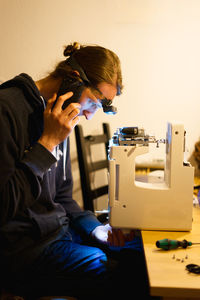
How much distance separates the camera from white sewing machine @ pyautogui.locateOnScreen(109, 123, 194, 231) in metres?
0.86

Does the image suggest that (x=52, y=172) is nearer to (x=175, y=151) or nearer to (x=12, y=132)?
(x=12, y=132)

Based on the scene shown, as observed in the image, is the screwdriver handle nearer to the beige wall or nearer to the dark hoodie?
the dark hoodie

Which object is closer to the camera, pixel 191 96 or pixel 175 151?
pixel 175 151

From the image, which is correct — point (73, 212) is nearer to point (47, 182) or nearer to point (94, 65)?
point (47, 182)

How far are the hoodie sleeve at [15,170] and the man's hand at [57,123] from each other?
0.12ft

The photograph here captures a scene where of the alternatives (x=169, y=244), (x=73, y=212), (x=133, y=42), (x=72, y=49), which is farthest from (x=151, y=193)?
(x=133, y=42)

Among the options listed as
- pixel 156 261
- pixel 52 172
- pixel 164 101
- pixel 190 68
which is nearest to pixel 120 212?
pixel 156 261

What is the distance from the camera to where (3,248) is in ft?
2.87

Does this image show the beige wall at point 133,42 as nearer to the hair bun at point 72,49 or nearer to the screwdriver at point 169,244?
the hair bun at point 72,49

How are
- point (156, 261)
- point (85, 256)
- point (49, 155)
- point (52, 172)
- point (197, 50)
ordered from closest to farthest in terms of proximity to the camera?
point (156, 261)
point (49, 155)
point (85, 256)
point (52, 172)
point (197, 50)

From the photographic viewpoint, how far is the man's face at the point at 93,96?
3.38 ft

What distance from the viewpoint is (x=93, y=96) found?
1050mm

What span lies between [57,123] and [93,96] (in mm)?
261

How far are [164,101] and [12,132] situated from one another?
168 centimetres
